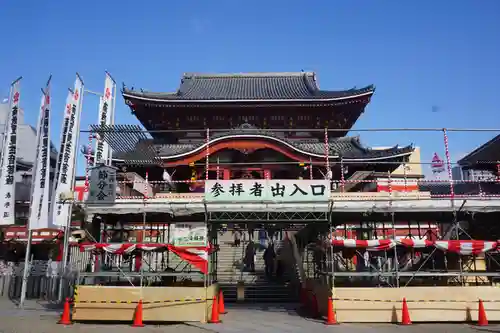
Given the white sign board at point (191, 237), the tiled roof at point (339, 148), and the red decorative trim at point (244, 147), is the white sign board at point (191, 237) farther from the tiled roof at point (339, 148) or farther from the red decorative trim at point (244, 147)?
the red decorative trim at point (244, 147)

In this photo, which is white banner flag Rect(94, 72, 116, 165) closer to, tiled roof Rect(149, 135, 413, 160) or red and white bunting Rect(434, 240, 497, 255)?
tiled roof Rect(149, 135, 413, 160)

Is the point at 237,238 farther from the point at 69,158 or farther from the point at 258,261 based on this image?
the point at 69,158

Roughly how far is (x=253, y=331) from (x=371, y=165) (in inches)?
727

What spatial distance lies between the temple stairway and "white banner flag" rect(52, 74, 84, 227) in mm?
7470

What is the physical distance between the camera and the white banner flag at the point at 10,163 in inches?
690

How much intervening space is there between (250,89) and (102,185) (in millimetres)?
20912

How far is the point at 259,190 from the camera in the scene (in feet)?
44.1

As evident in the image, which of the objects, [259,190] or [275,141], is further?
[275,141]

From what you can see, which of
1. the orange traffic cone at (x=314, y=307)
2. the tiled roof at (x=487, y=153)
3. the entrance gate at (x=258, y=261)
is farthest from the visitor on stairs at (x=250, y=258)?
the tiled roof at (x=487, y=153)

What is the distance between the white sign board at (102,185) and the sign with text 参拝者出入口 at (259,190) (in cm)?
329

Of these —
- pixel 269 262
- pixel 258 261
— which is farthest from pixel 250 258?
pixel 258 261

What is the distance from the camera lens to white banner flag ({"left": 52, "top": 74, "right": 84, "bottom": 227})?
16922 millimetres

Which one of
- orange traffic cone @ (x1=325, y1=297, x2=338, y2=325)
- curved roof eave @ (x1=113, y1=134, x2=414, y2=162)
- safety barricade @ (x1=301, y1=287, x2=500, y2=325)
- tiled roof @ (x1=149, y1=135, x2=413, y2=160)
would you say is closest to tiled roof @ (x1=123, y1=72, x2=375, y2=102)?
tiled roof @ (x1=149, y1=135, x2=413, y2=160)

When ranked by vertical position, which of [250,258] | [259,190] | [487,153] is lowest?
[250,258]
